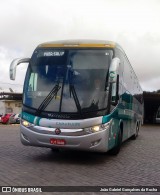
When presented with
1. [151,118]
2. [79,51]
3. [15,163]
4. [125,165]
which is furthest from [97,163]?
[151,118]

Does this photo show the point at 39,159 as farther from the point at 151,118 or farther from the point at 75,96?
the point at 151,118

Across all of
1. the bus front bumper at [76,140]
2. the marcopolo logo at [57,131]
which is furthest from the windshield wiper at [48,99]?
the marcopolo logo at [57,131]

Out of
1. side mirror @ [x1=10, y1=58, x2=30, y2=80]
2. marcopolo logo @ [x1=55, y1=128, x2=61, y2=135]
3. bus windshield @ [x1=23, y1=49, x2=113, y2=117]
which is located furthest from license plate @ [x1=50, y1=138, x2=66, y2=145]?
side mirror @ [x1=10, y1=58, x2=30, y2=80]

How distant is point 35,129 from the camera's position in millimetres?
8633

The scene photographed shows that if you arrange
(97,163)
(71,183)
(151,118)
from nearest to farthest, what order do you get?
1. (71,183)
2. (97,163)
3. (151,118)

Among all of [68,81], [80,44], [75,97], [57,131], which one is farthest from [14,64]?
[57,131]

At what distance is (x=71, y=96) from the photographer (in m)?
8.61

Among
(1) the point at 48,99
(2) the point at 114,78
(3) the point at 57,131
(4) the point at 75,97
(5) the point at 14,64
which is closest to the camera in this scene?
(2) the point at 114,78

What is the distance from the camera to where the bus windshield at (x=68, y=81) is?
859cm

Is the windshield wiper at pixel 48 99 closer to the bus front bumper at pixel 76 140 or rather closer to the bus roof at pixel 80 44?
the bus front bumper at pixel 76 140

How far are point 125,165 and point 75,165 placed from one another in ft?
4.62

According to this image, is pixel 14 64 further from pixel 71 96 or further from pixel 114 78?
pixel 114 78

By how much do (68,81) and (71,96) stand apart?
17.8 inches

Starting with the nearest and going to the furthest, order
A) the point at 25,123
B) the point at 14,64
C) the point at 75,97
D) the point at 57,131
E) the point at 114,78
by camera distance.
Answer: the point at 114,78 → the point at 57,131 → the point at 75,97 → the point at 25,123 → the point at 14,64
